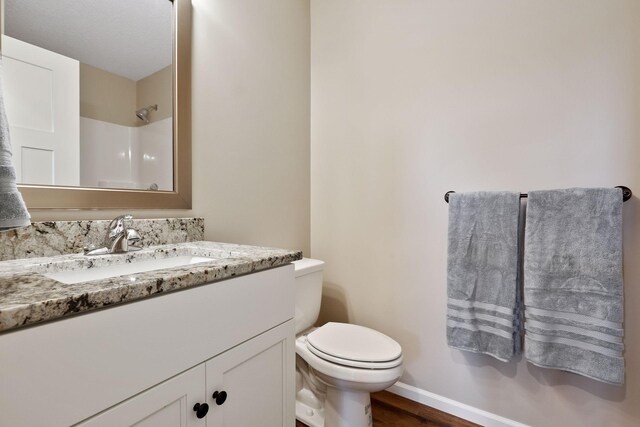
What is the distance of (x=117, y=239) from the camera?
91 cm

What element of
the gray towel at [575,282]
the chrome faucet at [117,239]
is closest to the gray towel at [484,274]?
the gray towel at [575,282]

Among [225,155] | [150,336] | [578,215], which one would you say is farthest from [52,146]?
[578,215]

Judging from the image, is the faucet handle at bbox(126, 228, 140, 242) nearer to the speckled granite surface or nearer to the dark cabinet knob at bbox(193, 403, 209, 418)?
the speckled granite surface

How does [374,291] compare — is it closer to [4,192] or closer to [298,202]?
[298,202]

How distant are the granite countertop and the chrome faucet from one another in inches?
1.4

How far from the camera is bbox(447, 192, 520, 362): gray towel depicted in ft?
4.02

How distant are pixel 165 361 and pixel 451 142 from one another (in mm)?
1414

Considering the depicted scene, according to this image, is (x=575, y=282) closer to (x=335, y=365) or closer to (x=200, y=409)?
(x=335, y=365)

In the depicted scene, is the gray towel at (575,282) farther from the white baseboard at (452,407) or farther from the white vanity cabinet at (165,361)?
the white vanity cabinet at (165,361)

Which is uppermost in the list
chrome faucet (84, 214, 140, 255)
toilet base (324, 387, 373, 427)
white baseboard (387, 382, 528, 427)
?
chrome faucet (84, 214, 140, 255)

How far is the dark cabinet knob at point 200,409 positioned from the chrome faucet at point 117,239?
1.72 feet

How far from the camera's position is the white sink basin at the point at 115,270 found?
2.50 ft

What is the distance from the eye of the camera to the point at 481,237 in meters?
1.29

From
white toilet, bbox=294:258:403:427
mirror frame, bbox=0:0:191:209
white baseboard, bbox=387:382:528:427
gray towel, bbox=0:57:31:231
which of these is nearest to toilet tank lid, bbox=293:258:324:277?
white toilet, bbox=294:258:403:427
